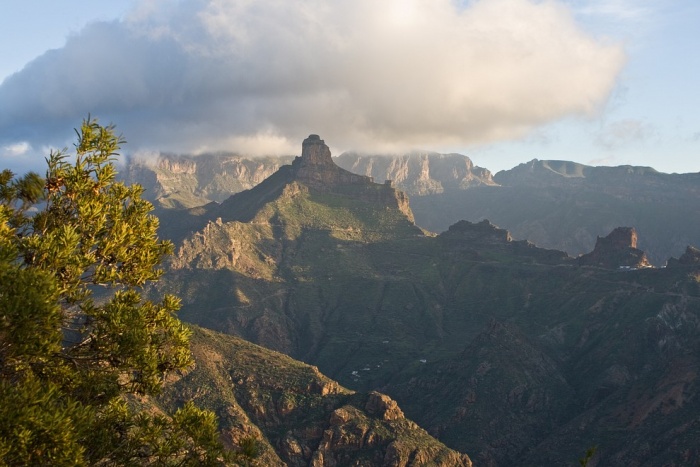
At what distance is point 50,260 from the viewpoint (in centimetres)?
2480

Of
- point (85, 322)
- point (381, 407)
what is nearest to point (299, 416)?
point (381, 407)

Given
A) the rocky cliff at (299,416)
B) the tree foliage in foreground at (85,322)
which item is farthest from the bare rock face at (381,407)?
the tree foliage in foreground at (85,322)

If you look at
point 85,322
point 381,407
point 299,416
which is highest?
point 85,322

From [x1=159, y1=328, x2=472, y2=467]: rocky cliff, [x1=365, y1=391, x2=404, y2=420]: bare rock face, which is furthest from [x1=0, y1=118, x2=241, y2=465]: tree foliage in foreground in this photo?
[x1=365, y1=391, x2=404, y2=420]: bare rock face

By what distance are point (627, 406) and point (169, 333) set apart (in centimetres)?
19930

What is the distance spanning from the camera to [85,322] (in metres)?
27.9

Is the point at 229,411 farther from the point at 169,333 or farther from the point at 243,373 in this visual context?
the point at 169,333

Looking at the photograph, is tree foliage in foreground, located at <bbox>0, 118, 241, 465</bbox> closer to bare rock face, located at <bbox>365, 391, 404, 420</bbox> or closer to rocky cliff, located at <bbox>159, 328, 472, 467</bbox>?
rocky cliff, located at <bbox>159, 328, 472, 467</bbox>

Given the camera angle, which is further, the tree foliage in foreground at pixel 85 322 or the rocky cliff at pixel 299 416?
the rocky cliff at pixel 299 416

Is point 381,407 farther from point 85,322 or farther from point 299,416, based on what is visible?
point 85,322

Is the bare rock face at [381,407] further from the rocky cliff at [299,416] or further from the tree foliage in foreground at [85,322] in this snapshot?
the tree foliage in foreground at [85,322]

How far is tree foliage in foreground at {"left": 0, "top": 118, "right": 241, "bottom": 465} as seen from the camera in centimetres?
2222

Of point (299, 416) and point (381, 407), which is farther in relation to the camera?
point (381, 407)

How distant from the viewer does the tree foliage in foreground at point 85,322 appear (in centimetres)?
2222
